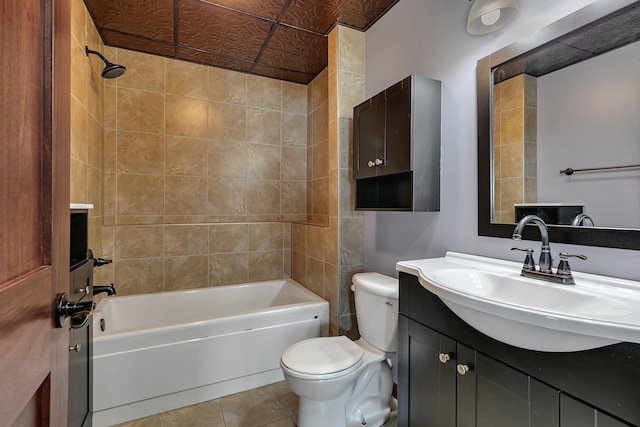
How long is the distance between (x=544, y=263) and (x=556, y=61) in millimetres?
784

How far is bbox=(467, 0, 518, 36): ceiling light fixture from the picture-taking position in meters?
1.24

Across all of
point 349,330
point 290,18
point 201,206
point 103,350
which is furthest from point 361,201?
point 103,350

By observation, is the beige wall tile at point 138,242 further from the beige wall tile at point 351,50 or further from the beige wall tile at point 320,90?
the beige wall tile at point 351,50

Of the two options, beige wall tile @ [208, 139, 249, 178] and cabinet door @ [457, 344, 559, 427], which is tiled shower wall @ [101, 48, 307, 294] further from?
cabinet door @ [457, 344, 559, 427]

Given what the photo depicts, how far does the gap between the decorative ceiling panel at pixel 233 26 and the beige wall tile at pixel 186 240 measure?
59.8 inches

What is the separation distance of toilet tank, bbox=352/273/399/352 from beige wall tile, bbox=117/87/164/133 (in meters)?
2.22

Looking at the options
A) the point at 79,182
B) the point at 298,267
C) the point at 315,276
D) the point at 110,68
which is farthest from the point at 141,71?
the point at 315,276

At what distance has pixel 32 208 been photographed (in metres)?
0.48

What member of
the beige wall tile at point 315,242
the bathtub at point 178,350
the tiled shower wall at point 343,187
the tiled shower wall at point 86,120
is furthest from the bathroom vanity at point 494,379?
the tiled shower wall at point 86,120

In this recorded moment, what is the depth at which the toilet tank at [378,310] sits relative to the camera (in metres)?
1.63

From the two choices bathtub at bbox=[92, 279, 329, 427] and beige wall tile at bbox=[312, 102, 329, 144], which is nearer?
bathtub at bbox=[92, 279, 329, 427]

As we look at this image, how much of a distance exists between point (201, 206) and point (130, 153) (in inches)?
28.4

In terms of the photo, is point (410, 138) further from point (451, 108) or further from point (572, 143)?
point (572, 143)

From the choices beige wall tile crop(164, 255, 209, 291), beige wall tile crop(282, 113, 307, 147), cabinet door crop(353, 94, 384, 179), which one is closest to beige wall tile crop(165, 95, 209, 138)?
beige wall tile crop(282, 113, 307, 147)
